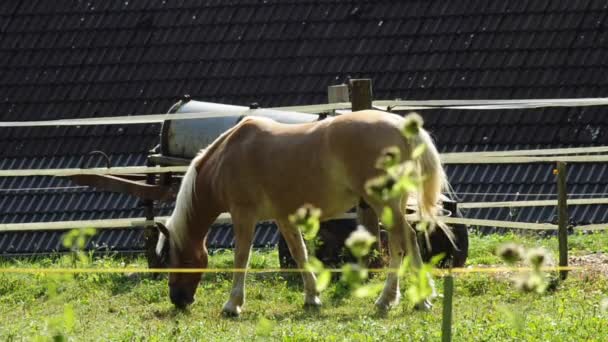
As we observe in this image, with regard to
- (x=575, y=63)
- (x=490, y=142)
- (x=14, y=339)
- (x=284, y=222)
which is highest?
(x=575, y=63)

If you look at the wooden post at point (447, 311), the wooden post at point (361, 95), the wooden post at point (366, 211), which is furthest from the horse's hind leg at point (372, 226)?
the wooden post at point (447, 311)

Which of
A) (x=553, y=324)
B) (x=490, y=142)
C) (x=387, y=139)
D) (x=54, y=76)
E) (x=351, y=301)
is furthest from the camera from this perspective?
(x=54, y=76)

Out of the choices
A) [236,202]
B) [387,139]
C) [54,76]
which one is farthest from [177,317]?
[54,76]

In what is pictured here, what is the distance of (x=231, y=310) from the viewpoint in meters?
9.73

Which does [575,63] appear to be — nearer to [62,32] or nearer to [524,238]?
[524,238]

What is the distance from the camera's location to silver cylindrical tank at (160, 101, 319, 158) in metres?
11.6

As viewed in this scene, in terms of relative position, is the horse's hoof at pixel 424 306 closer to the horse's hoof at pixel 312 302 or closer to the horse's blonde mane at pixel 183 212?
the horse's hoof at pixel 312 302

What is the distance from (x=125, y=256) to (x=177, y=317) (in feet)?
11.5

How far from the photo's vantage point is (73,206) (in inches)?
632

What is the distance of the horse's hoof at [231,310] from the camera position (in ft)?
31.9

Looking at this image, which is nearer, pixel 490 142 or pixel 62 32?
pixel 490 142

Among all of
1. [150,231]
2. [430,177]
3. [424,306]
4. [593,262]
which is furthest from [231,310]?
[593,262]

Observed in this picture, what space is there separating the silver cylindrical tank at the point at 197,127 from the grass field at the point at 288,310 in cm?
100

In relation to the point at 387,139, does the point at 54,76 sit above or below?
above
